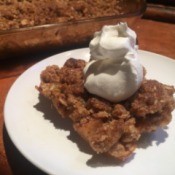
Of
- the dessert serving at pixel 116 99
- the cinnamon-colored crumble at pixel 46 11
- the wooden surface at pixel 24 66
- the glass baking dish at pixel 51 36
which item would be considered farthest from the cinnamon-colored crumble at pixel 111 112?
the cinnamon-colored crumble at pixel 46 11

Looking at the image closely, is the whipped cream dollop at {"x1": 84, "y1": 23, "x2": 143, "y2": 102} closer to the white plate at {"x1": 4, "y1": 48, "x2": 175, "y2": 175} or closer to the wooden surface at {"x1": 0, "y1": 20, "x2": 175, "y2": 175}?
the white plate at {"x1": 4, "y1": 48, "x2": 175, "y2": 175}

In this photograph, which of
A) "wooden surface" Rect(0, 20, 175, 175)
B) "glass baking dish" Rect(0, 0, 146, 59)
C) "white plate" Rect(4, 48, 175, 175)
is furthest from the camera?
"glass baking dish" Rect(0, 0, 146, 59)

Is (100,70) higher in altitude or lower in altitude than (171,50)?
higher

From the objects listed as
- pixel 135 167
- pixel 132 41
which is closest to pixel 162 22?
pixel 132 41

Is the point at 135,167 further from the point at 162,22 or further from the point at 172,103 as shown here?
the point at 162,22

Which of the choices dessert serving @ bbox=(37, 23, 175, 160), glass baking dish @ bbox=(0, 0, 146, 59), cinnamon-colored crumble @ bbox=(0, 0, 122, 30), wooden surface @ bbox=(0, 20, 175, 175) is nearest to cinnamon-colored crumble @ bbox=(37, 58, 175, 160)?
dessert serving @ bbox=(37, 23, 175, 160)

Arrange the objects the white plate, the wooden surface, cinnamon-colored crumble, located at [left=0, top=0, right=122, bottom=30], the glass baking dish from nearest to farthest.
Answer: the white plate, the wooden surface, the glass baking dish, cinnamon-colored crumble, located at [left=0, top=0, right=122, bottom=30]

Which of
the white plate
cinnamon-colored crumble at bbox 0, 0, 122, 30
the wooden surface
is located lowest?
the wooden surface
